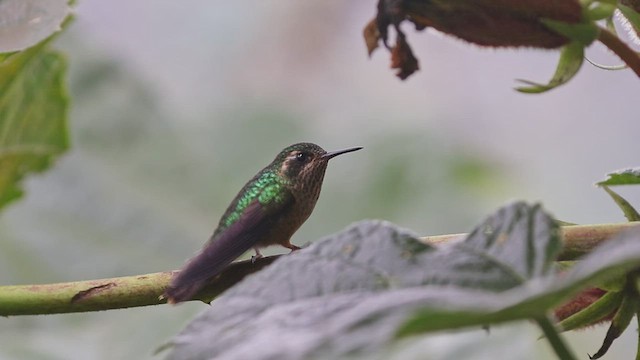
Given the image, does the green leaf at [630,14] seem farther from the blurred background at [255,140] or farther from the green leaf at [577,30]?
the blurred background at [255,140]

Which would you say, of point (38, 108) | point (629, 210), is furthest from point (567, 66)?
point (38, 108)

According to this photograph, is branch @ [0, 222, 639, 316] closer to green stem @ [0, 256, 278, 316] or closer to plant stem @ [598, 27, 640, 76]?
green stem @ [0, 256, 278, 316]

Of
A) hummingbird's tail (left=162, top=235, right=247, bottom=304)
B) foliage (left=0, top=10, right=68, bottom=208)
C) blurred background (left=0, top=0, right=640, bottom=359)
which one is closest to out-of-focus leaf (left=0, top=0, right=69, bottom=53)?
foliage (left=0, top=10, right=68, bottom=208)

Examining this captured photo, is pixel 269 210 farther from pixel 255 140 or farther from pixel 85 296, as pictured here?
pixel 255 140

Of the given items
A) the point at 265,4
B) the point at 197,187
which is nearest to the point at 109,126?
the point at 197,187

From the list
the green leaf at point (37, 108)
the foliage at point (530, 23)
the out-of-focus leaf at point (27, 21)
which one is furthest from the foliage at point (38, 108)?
the foliage at point (530, 23)
